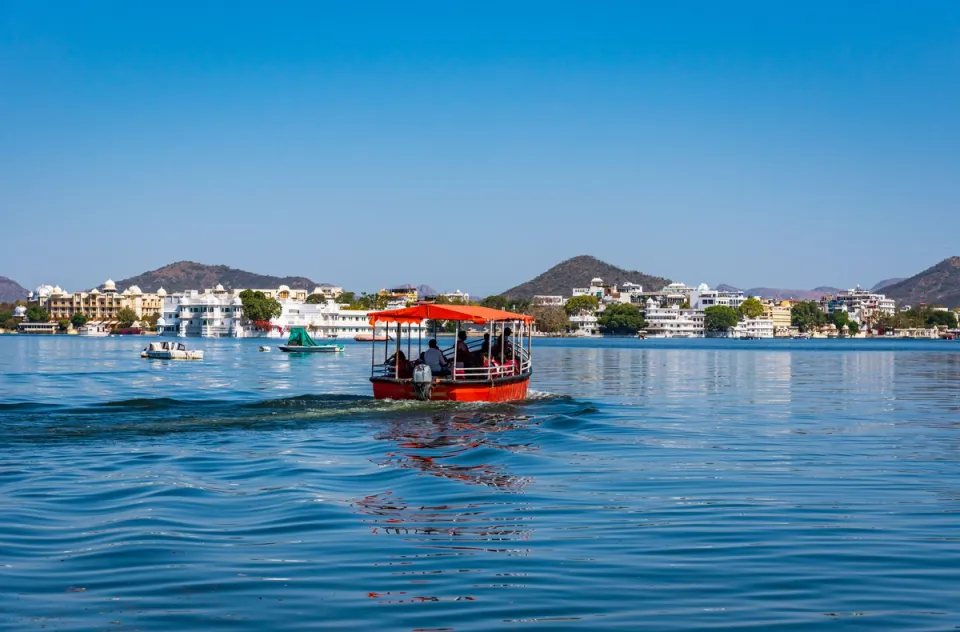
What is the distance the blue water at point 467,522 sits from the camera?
26.0ft

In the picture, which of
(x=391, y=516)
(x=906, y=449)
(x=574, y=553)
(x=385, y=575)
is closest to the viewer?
(x=385, y=575)

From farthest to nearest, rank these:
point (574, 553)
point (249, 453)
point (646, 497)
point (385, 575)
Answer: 1. point (249, 453)
2. point (646, 497)
3. point (574, 553)
4. point (385, 575)

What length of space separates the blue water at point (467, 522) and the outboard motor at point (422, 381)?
1.42 ft

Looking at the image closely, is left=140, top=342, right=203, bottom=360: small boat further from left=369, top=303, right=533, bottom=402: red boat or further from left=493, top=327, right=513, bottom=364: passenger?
left=369, top=303, right=533, bottom=402: red boat

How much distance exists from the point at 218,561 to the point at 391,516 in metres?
2.78

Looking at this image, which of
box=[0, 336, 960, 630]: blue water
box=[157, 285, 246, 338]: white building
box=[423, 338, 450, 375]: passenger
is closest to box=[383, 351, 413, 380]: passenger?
box=[423, 338, 450, 375]: passenger

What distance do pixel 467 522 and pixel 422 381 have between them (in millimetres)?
13267

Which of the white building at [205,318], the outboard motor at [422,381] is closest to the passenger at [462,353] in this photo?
the outboard motor at [422,381]

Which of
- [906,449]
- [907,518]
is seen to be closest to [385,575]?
[907,518]

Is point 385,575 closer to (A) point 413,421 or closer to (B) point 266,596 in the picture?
(B) point 266,596

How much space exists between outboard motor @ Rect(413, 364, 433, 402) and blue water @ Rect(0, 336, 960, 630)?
0.43m

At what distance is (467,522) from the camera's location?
11.5 meters

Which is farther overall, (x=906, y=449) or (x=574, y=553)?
(x=906, y=449)

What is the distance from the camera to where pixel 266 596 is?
8133mm
